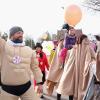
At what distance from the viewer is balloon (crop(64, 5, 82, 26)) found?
35.6 feet

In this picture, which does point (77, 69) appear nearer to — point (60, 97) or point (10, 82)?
point (60, 97)

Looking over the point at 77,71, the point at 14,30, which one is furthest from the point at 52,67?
the point at 14,30

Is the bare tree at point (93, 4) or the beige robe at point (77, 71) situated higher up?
the bare tree at point (93, 4)

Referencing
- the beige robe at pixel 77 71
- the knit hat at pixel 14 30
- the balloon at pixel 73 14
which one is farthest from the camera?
the balloon at pixel 73 14

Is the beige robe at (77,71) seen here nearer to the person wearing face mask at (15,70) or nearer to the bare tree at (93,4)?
the person wearing face mask at (15,70)

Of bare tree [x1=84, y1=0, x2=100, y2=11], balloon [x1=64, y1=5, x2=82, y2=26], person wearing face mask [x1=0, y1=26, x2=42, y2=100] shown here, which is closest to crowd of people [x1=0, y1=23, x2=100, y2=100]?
person wearing face mask [x1=0, y1=26, x2=42, y2=100]

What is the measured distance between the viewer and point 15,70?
6.62 metres

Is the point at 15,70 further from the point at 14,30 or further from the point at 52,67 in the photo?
the point at 52,67

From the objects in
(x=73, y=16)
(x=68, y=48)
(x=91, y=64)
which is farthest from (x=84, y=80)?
(x=73, y=16)

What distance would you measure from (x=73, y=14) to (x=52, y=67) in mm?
1524

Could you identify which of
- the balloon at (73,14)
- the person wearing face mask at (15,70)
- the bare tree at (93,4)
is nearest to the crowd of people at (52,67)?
the person wearing face mask at (15,70)

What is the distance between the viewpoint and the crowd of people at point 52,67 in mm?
6660

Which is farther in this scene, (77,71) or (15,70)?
(77,71)

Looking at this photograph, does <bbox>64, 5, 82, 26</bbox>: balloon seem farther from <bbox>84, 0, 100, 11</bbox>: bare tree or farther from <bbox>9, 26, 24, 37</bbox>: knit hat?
<bbox>84, 0, 100, 11</bbox>: bare tree
